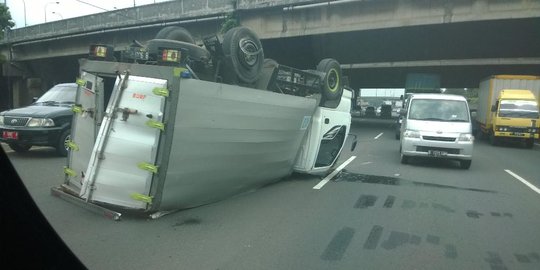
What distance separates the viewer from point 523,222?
6.67 m

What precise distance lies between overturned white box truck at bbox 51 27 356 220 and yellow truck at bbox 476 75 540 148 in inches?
610

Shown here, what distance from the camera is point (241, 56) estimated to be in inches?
280

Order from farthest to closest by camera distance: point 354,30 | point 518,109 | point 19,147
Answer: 1. point 354,30
2. point 518,109
3. point 19,147

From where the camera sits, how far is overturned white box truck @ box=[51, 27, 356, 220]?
18.5 ft

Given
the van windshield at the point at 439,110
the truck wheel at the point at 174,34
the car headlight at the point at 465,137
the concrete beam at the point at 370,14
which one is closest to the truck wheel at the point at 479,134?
the concrete beam at the point at 370,14

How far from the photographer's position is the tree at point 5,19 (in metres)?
40.7

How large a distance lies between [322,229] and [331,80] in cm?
423

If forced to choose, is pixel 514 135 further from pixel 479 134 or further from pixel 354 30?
pixel 354 30

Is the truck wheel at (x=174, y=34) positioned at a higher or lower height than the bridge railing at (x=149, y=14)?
lower

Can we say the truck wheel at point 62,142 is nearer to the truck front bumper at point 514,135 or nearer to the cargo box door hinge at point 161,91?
the cargo box door hinge at point 161,91

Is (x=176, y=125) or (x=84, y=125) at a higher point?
(x=176, y=125)

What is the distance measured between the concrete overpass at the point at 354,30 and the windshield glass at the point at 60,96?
1302 cm

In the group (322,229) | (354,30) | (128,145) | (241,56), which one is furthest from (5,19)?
(322,229)

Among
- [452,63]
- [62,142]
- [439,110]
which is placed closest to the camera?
[62,142]
